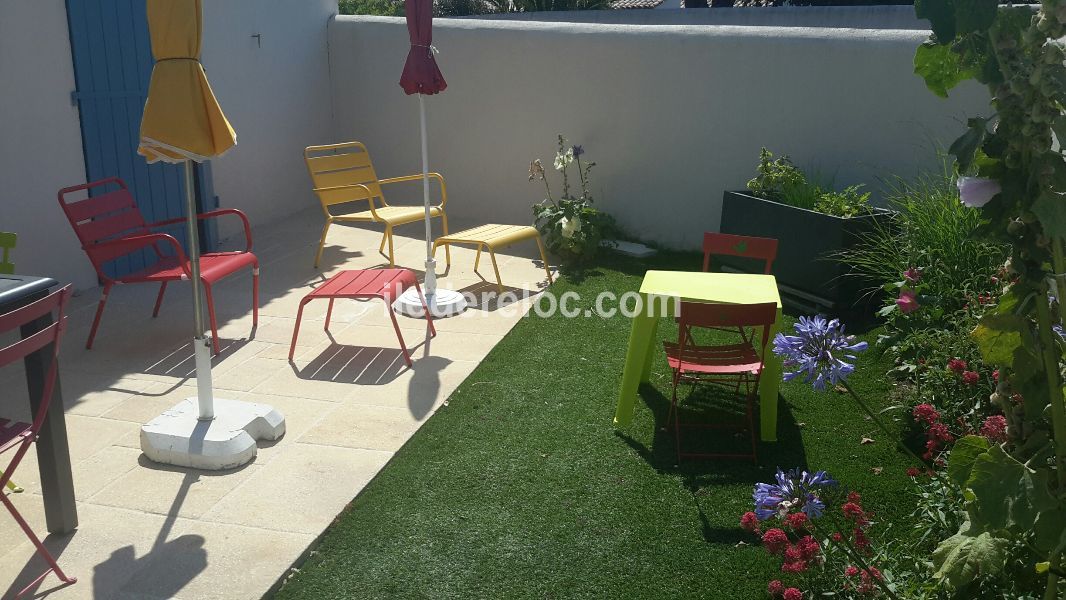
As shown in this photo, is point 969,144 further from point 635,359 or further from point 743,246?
point 743,246

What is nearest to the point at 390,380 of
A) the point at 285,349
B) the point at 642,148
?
Result: the point at 285,349

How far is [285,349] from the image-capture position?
566 cm

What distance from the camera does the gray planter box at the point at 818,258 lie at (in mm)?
6045

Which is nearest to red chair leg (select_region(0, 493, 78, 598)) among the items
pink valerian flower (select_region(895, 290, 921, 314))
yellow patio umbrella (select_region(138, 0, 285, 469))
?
yellow patio umbrella (select_region(138, 0, 285, 469))

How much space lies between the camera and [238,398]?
16.1ft

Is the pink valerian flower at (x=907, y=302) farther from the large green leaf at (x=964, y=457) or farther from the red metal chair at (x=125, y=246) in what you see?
the red metal chair at (x=125, y=246)

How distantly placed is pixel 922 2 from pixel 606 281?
217 inches

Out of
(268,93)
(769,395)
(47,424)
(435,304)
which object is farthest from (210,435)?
(268,93)

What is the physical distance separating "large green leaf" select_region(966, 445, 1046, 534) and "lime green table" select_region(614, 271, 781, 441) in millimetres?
2518

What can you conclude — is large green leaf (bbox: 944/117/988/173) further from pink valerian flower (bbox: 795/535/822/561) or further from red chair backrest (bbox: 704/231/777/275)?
red chair backrest (bbox: 704/231/777/275)

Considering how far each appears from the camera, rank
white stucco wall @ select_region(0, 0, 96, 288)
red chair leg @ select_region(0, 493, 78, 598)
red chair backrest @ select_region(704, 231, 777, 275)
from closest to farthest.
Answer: red chair leg @ select_region(0, 493, 78, 598)
red chair backrest @ select_region(704, 231, 777, 275)
white stucco wall @ select_region(0, 0, 96, 288)

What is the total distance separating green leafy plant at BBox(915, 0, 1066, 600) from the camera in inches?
63.6

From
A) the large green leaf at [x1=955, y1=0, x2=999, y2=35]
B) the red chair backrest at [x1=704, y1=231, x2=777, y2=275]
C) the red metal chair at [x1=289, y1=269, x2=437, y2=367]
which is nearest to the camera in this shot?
the large green leaf at [x1=955, y1=0, x2=999, y2=35]

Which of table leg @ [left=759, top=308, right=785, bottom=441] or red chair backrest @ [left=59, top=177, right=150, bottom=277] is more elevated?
red chair backrest @ [left=59, top=177, right=150, bottom=277]
